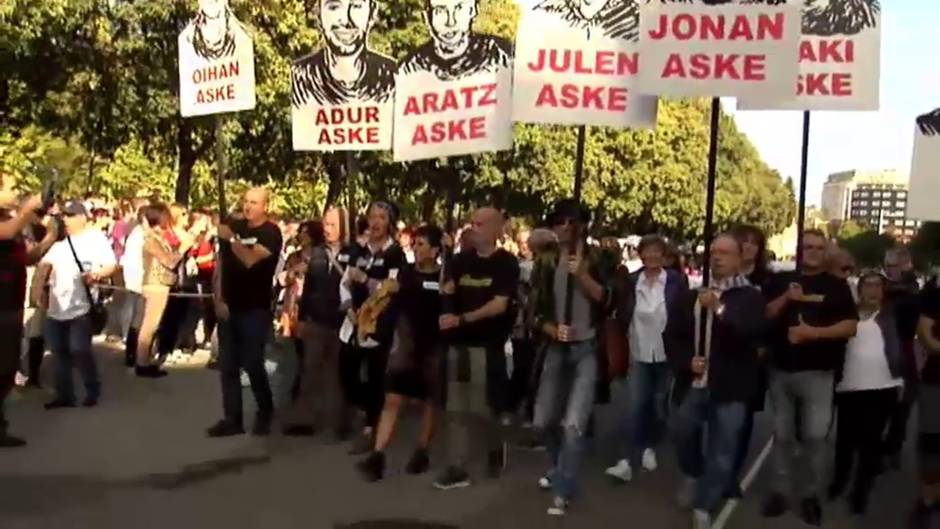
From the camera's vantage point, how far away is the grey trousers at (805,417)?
343 inches

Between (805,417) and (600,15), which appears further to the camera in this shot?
(600,15)

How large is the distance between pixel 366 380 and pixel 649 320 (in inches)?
88.8

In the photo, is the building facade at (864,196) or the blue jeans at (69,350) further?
the building facade at (864,196)

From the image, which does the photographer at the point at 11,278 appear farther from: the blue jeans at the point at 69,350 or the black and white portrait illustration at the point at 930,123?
the black and white portrait illustration at the point at 930,123

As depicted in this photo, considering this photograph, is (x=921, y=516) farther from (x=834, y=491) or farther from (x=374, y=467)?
(x=374, y=467)

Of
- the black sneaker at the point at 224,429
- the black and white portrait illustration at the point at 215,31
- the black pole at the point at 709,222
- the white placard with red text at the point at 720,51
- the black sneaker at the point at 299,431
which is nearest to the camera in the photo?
the black pole at the point at 709,222

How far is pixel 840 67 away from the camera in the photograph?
10.5 metres

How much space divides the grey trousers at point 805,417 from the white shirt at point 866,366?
0.44 m

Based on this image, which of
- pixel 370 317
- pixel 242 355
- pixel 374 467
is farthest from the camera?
pixel 242 355

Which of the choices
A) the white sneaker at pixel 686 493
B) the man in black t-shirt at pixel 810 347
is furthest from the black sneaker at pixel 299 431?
the man in black t-shirt at pixel 810 347

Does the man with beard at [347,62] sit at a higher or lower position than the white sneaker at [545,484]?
higher

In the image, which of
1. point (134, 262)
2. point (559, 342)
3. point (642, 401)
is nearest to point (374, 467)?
point (559, 342)

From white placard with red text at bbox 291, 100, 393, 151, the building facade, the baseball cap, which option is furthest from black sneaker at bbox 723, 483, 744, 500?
the building facade

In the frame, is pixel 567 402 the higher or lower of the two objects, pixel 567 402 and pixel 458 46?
the lower
